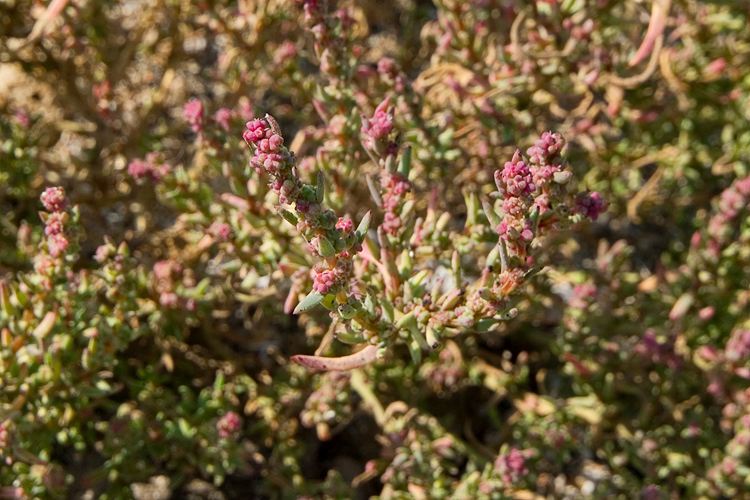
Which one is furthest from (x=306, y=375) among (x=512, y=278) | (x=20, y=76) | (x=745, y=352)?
(x=20, y=76)

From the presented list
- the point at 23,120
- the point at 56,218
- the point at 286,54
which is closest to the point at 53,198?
the point at 56,218

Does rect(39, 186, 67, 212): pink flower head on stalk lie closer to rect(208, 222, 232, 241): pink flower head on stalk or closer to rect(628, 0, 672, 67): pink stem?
rect(208, 222, 232, 241): pink flower head on stalk

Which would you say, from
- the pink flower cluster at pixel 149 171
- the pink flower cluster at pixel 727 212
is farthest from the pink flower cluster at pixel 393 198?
the pink flower cluster at pixel 727 212

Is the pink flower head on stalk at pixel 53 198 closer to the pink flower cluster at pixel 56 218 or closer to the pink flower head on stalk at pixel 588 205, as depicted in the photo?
the pink flower cluster at pixel 56 218

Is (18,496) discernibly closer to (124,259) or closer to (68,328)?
(68,328)

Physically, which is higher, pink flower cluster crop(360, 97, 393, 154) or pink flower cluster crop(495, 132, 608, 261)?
pink flower cluster crop(360, 97, 393, 154)

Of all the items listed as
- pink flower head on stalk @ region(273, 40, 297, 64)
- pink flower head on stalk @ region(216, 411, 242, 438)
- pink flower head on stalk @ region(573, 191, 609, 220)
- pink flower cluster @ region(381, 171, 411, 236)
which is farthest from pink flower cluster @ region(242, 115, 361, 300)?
pink flower head on stalk @ region(273, 40, 297, 64)

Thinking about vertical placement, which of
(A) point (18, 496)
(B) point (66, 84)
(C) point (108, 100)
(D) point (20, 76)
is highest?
(D) point (20, 76)

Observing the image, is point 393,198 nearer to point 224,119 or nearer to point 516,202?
point 516,202
